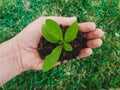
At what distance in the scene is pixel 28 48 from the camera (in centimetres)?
250

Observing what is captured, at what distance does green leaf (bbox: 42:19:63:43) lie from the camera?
2.06 meters

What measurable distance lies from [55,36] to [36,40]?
0.34 m

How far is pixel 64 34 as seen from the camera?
231cm

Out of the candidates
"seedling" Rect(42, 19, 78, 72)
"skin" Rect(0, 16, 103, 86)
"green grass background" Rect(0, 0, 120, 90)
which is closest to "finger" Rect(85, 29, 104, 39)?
"skin" Rect(0, 16, 103, 86)

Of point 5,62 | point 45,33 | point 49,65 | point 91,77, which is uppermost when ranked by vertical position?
point 45,33

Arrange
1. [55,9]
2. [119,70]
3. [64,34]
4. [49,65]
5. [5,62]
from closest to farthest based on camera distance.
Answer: [49,65] → [64,34] → [5,62] → [119,70] → [55,9]

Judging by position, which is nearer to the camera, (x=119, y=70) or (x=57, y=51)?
(x=57, y=51)

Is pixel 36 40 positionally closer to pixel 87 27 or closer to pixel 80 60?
pixel 87 27

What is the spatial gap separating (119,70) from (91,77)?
0.86ft

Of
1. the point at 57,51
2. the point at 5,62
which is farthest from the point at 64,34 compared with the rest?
the point at 5,62

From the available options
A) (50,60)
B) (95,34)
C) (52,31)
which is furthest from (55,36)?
(95,34)

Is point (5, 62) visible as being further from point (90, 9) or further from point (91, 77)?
point (90, 9)

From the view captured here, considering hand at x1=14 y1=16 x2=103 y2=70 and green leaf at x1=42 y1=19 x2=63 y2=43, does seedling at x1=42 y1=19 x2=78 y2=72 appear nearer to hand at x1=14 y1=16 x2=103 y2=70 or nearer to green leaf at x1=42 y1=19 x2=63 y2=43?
green leaf at x1=42 y1=19 x2=63 y2=43

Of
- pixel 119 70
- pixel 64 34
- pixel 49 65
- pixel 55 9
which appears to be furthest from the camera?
pixel 55 9
